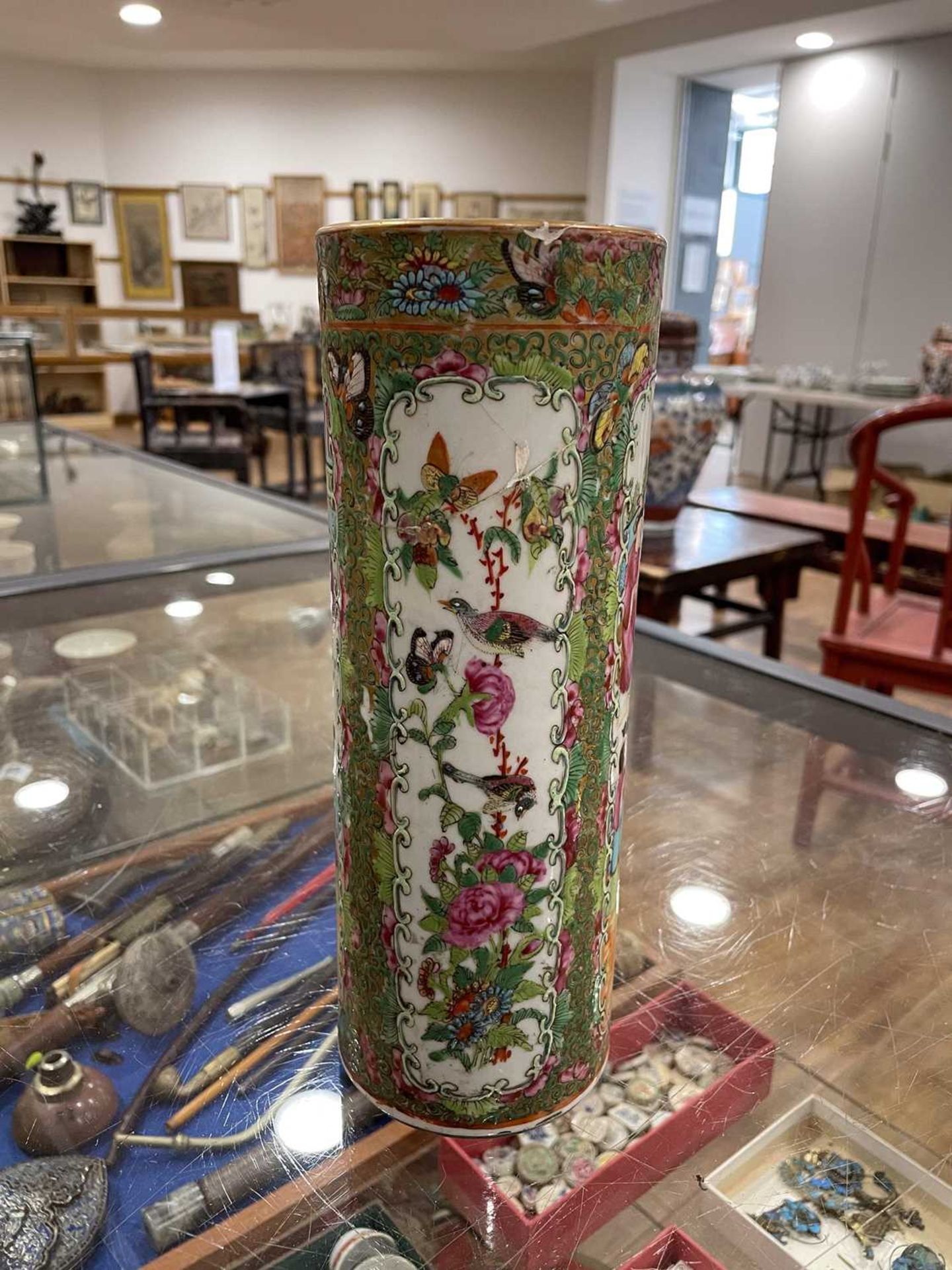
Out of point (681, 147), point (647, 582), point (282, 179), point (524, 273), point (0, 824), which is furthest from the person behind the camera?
point (282, 179)

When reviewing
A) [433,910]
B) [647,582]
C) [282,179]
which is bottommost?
[647,582]

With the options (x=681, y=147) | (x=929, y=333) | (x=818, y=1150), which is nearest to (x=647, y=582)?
(x=818, y=1150)

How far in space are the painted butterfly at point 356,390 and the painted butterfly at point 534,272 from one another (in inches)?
2.4

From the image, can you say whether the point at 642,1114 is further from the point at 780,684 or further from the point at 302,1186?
the point at 780,684

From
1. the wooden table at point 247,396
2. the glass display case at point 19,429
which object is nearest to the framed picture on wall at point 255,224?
the wooden table at point 247,396

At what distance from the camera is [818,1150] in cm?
46

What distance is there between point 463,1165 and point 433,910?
0.12m

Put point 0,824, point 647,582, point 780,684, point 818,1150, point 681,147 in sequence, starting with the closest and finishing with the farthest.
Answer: point 818,1150
point 0,824
point 780,684
point 647,582
point 681,147

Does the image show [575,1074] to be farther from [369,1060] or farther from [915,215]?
[915,215]

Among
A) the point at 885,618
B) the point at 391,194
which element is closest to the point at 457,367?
the point at 885,618

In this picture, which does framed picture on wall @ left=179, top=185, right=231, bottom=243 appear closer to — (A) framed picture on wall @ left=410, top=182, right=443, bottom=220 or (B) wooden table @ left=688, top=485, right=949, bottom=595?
(A) framed picture on wall @ left=410, top=182, right=443, bottom=220

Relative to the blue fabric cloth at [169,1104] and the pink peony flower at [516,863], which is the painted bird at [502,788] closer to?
the pink peony flower at [516,863]

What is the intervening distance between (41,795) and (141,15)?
415 centimetres

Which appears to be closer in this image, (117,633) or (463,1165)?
(463,1165)
